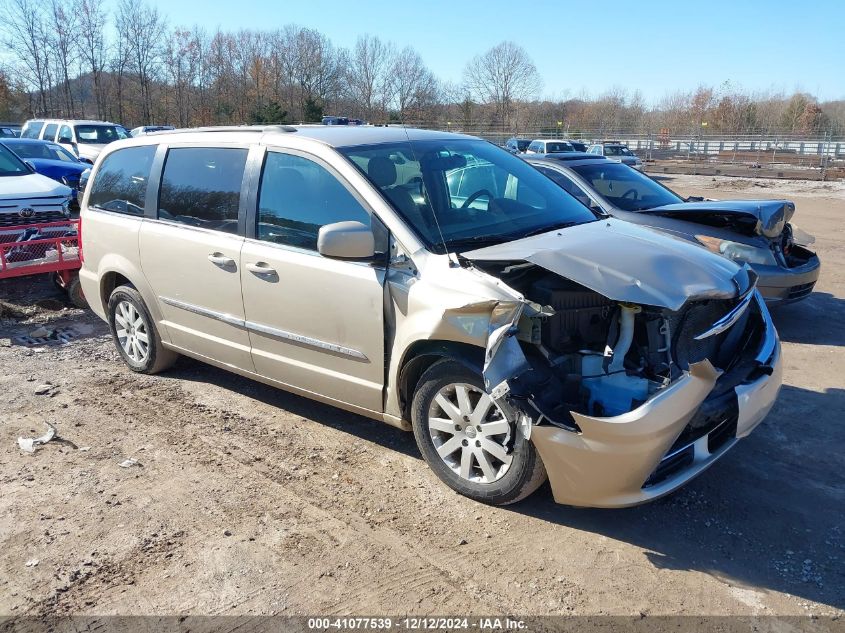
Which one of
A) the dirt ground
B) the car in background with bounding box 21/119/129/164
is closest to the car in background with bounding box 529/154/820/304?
the dirt ground

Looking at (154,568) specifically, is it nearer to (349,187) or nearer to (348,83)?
(349,187)

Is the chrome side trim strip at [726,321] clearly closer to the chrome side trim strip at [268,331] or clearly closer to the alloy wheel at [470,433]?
the alloy wheel at [470,433]

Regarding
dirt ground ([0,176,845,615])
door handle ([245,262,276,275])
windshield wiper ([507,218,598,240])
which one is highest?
windshield wiper ([507,218,598,240])

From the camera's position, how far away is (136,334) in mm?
5625

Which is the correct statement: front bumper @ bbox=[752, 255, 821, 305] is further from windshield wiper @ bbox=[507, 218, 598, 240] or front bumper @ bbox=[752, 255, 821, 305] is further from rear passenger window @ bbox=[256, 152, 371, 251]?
rear passenger window @ bbox=[256, 152, 371, 251]

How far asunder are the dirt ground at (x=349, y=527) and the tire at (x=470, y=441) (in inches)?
6.4

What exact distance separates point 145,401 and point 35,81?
4654 cm

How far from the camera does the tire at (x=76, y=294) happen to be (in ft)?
25.3

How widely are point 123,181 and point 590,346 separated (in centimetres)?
409

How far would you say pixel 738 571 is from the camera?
10.1 feet

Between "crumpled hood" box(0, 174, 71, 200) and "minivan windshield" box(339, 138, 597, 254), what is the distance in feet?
20.8

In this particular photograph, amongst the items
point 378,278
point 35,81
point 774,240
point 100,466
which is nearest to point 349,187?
point 378,278

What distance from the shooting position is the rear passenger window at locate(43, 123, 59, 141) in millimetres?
19891

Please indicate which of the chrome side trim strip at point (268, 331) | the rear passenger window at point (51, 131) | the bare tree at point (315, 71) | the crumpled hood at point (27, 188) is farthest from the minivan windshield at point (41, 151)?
the bare tree at point (315, 71)
